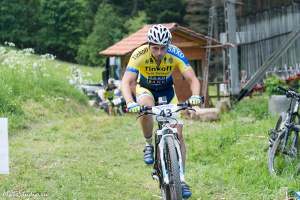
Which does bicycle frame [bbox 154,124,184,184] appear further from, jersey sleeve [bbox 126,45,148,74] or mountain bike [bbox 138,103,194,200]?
jersey sleeve [bbox 126,45,148,74]

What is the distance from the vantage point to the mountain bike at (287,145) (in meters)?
8.45

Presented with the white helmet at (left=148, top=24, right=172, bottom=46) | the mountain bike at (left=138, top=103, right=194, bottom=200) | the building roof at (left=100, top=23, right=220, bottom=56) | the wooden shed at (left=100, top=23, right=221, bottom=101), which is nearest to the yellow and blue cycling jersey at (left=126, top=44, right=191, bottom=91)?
the white helmet at (left=148, top=24, right=172, bottom=46)

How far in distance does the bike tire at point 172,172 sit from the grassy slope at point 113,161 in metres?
1.34

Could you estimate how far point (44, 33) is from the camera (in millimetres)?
65438

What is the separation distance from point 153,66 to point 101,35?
53.1m

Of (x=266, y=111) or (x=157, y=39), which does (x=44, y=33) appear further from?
(x=157, y=39)

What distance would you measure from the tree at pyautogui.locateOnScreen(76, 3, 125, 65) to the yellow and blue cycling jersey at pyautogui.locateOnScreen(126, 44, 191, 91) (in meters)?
51.8

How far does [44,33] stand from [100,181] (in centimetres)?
5845

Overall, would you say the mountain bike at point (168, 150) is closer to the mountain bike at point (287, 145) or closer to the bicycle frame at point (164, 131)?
the bicycle frame at point (164, 131)

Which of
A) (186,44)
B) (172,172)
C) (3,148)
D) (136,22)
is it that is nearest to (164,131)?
(172,172)

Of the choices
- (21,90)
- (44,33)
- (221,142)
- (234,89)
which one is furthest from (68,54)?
(221,142)

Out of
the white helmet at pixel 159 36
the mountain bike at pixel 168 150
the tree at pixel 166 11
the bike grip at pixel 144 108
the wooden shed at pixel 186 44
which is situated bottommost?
the mountain bike at pixel 168 150

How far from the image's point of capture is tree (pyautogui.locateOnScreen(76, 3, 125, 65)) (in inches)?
2350

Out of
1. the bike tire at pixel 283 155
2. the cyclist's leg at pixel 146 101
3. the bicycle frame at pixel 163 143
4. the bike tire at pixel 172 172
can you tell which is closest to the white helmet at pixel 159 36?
the cyclist's leg at pixel 146 101
